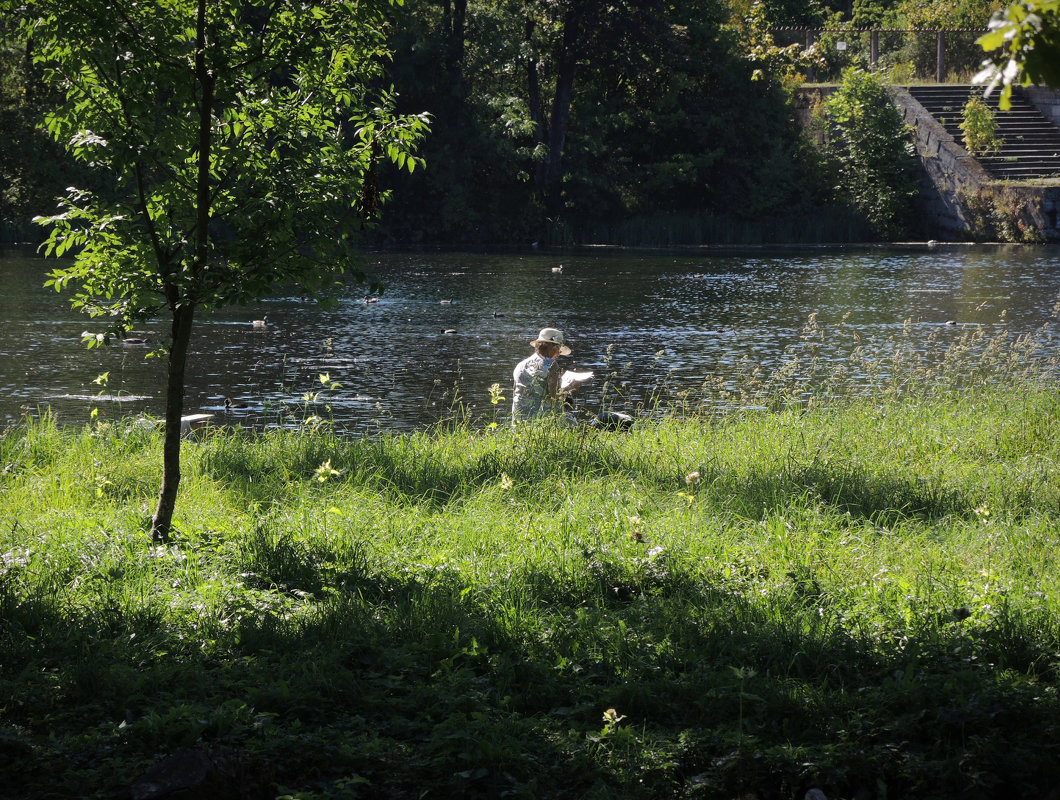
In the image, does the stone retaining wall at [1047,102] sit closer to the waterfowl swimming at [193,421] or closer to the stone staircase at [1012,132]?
the stone staircase at [1012,132]

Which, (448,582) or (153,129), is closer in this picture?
(448,582)

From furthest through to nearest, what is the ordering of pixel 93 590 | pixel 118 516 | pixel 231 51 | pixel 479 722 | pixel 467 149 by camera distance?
pixel 467 149 < pixel 118 516 < pixel 231 51 < pixel 93 590 < pixel 479 722

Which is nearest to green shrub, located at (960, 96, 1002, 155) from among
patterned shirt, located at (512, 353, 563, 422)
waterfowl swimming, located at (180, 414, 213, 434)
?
patterned shirt, located at (512, 353, 563, 422)

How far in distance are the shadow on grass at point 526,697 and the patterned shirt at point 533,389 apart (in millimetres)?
4657

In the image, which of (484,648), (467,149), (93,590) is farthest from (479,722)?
(467,149)

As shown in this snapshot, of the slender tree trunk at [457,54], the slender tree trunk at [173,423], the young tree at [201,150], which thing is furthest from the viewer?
the slender tree trunk at [457,54]

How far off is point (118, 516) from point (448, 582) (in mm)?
2315

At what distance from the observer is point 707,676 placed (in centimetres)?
445

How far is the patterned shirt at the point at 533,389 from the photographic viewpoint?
9977 mm

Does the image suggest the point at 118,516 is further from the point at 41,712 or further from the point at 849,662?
the point at 849,662

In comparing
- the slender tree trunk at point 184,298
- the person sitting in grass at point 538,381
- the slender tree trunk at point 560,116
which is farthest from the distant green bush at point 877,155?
the slender tree trunk at point 184,298

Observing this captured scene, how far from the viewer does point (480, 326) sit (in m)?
20.6

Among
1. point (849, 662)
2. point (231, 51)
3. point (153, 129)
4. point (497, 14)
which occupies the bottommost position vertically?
point (849, 662)

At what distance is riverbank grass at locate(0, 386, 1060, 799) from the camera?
3.92 m
